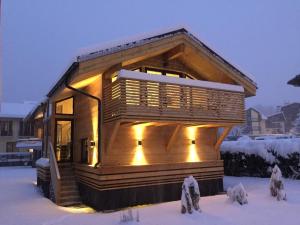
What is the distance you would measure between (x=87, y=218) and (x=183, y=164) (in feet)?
18.9

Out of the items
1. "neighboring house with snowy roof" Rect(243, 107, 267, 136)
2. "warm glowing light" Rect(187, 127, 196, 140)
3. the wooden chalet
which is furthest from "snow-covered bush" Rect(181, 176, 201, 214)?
"neighboring house with snowy roof" Rect(243, 107, 267, 136)

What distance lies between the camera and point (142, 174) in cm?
1308

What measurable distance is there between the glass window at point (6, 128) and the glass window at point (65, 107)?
2888cm

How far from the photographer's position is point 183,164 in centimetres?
1429

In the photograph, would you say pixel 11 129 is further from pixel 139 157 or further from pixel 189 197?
pixel 189 197

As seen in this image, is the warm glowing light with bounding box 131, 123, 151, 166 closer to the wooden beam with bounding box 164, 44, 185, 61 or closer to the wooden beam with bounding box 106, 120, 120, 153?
the wooden beam with bounding box 106, 120, 120, 153

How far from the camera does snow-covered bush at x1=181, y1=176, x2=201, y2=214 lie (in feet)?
31.1

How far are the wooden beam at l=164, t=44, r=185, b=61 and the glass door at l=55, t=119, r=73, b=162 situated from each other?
581 centimetres

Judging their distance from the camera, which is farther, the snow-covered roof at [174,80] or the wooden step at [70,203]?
the wooden step at [70,203]

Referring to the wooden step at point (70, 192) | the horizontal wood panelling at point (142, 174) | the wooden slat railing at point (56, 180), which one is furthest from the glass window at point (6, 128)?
the wooden step at point (70, 192)

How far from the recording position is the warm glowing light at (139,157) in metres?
13.2

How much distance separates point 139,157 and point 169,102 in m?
2.63

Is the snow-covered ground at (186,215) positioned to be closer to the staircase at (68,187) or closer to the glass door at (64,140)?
the staircase at (68,187)

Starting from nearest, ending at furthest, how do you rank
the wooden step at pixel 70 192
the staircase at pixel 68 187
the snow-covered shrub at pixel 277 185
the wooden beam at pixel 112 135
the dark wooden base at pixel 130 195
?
the snow-covered shrub at pixel 277 185 → the wooden beam at pixel 112 135 → the dark wooden base at pixel 130 195 → the staircase at pixel 68 187 → the wooden step at pixel 70 192
